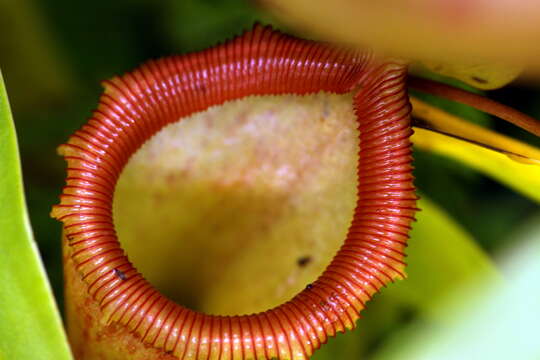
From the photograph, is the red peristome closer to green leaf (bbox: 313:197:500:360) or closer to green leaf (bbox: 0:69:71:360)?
green leaf (bbox: 0:69:71:360)

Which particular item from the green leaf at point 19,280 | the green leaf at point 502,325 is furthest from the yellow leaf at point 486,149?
the green leaf at point 19,280

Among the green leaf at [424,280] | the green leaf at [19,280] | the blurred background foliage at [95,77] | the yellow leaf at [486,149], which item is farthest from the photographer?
the blurred background foliage at [95,77]

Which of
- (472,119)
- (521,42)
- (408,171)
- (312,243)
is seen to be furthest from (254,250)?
(521,42)

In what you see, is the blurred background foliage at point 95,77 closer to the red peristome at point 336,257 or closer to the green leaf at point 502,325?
the red peristome at point 336,257

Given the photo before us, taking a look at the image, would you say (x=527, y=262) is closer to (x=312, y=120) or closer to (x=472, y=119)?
(x=312, y=120)

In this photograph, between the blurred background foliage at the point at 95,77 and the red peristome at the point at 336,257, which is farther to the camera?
the blurred background foliage at the point at 95,77

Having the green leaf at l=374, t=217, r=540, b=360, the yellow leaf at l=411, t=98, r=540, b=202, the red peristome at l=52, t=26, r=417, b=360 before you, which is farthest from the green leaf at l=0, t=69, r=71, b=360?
the yellow leaf at l=411, t=98, r=540, b=202

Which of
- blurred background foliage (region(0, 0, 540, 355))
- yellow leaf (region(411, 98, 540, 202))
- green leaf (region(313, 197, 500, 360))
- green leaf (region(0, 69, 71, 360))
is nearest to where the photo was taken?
green leaf (region(0, 69, 71, 360))

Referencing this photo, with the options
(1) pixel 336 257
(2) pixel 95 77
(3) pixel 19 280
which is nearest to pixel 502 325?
(1) pixel 336 257
